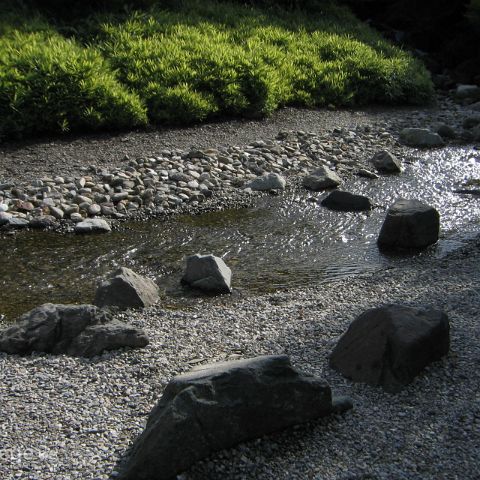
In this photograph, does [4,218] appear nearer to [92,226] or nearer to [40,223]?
[40,223]

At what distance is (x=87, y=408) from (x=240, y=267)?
138 inches

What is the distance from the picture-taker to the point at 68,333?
5.66 metres

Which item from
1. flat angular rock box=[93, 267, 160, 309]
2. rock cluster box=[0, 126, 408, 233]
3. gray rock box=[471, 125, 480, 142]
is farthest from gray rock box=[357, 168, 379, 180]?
flat angular rock box=[93, 267, 160, 309]

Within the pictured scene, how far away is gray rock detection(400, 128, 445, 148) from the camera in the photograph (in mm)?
12969

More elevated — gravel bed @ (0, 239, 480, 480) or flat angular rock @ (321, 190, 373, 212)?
gravel bed @ (0, 239, 480, 480)

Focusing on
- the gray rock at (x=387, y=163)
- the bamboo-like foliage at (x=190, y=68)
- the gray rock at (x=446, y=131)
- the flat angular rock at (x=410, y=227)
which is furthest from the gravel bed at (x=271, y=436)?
the gray rock at (x=446, y=131)

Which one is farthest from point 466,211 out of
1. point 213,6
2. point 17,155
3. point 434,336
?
point 213,6

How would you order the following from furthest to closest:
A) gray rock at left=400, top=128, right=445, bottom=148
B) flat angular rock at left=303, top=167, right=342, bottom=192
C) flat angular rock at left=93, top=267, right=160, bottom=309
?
gray rock at left=400, top=128, right=445, bottom=148, flat angular rock at left=303, top=167, right=342, bottom=192, flat angular rock at left=93, top=267, right=160, bottom=309

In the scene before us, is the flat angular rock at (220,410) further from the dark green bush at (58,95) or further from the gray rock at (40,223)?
the dark green bush at (58,95)

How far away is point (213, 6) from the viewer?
658 inches

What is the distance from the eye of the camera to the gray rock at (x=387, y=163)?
1154 cm

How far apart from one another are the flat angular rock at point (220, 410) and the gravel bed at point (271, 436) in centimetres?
10

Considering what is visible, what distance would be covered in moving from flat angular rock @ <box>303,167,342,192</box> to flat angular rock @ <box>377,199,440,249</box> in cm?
211

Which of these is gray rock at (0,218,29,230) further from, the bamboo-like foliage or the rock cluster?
the bamboo-like foliage
